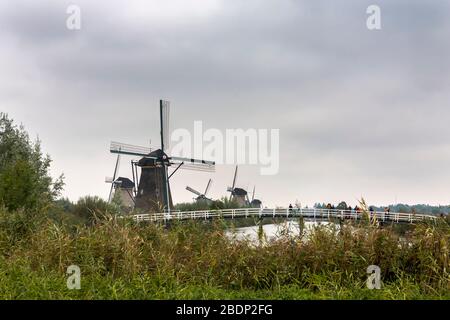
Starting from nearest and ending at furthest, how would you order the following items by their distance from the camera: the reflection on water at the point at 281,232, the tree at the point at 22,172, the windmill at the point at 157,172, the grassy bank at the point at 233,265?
1. the grassy bank at the point at 233,265
2. the reflection on water at the point at 281,232
3. the tree at the point at 22,172
4. the windmill at the point at 157,172

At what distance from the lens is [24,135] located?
32.9 metres

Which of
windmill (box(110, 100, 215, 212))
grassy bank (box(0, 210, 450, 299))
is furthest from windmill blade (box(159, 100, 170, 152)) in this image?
grassy bank (box(0, 210, 450, 299))

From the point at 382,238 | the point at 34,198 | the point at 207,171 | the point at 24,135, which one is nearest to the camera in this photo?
the point at 382,238

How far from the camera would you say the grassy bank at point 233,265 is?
25.3 ft

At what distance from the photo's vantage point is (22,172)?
22.6 metres

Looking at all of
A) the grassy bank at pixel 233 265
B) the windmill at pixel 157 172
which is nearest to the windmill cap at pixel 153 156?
the windmill at pixel 157 172

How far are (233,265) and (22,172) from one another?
1645 centimetres

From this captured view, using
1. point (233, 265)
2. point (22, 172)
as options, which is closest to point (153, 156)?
point (22, 172)

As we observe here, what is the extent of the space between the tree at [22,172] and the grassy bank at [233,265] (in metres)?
12.9

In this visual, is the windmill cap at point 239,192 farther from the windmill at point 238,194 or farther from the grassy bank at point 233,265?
the grassy bank at point 233,265

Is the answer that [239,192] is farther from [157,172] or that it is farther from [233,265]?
[233,265]
